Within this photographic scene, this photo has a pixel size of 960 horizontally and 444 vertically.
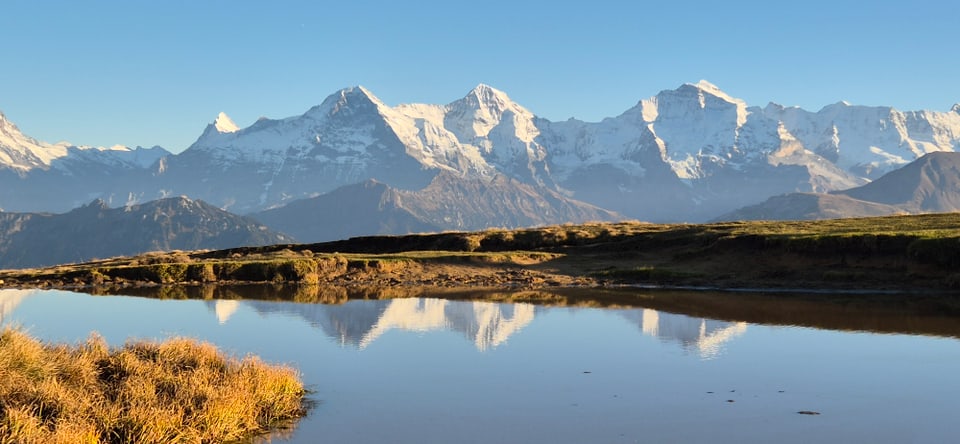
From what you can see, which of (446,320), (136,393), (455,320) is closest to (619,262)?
(446,320)

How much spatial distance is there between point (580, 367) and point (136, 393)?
50.2ft

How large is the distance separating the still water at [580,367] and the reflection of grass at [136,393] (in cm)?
143

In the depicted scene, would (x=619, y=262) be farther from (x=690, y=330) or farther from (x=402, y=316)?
(x=690, y=330)

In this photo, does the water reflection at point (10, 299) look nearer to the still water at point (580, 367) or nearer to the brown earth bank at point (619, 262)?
the still water at point (580, 367)

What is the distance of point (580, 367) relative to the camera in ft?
101

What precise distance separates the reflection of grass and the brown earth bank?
129 ft

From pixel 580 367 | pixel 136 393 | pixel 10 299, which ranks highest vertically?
pixel 10 299

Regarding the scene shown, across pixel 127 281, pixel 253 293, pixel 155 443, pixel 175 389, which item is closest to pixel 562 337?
pixel 175 389

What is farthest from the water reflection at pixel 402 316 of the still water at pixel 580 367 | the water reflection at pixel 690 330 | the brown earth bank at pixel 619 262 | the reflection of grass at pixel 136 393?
the brown earth bank at pixel 619 262

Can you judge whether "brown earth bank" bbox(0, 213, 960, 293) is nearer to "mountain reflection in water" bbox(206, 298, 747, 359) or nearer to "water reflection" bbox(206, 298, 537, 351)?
"water reflection" bbox(206, 298, 537, 351)

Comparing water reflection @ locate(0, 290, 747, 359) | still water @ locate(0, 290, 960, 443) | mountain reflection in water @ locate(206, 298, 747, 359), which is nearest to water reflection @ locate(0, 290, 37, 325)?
water reflection @ locate(0, 290, 747, 359)

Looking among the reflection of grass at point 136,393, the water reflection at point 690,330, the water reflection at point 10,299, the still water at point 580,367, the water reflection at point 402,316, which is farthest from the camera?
the water reflection at point 10,299

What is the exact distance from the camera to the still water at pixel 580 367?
74.7 ft

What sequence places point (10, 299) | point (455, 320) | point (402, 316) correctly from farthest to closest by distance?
point (10, 299) → point (402, 316) → point (455, 320)
